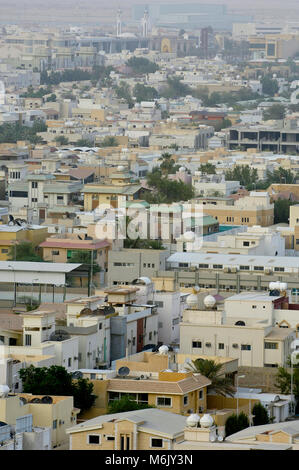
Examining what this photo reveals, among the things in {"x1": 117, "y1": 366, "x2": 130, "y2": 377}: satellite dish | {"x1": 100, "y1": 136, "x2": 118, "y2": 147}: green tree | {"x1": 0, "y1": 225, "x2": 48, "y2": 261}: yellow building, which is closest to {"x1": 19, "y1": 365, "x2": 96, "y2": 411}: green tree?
{"x1": 117, "y1": 366, "x2": 130, "y2": 377}: satellite dish

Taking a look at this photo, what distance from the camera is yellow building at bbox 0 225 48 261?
20.3 m

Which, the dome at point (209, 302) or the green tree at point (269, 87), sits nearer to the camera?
the dome at point (209, 302)

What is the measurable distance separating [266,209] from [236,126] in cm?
1737

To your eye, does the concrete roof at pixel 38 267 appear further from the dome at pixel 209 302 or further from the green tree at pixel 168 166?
the green tree at pixel 168 166

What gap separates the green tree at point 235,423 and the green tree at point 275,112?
32.8 m

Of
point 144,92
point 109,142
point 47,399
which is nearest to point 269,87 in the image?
point 144,92

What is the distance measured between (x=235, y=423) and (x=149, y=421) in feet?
3.20

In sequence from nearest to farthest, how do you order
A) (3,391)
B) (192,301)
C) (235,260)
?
(3,391) → (192,301) → (235,260)

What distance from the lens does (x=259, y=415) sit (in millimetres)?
12078

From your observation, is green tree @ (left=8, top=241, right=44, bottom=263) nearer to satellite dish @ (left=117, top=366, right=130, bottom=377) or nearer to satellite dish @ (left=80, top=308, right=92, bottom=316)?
satellite dish @ (left=80, top=308, right=92, bottom=316)

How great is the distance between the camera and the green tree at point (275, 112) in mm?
45250

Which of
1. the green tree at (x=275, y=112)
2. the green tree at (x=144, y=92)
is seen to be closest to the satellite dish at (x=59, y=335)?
the green tree at (x=275, y=112)

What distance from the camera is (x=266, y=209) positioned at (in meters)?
23.4

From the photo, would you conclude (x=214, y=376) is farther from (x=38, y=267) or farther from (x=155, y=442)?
(x=38, y=267)
